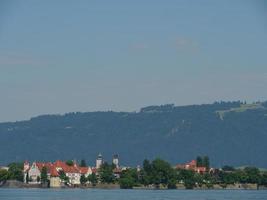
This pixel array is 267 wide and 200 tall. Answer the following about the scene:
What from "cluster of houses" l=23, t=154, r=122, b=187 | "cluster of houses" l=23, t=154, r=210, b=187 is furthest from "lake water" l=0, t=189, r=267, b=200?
"cluster of houses" l=23, t=154, r=122, b=187

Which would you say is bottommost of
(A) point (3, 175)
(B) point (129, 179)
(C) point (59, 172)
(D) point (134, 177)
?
(B) point (129, 179)

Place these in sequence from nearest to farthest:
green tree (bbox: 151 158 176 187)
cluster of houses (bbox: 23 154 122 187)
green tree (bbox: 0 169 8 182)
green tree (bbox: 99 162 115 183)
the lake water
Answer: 1. the lake water
2. green tree (bbox: 151 158 176 187)
3. green tree (bbox: 99 162 115 183)
4. green tree (bbox: 0 169 8 182)
5. cluster of houses (bbox: 23 154 122 187)

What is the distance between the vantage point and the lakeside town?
389 ft

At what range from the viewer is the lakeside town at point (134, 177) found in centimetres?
11869

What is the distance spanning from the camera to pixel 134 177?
120m

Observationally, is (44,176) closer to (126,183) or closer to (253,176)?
(126,183)

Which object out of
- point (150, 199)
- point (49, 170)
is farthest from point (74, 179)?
point (150, 199)

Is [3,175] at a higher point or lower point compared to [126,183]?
higher

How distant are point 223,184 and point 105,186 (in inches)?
676

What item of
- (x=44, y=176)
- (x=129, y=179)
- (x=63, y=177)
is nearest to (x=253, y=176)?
(x=129, y=179)

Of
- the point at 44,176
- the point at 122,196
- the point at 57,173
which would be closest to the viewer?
the point at 122,196

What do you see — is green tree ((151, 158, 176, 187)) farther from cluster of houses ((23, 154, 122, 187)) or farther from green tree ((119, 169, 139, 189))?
cluster of houses ((23, 154, 122, 187))

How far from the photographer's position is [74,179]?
137875mm

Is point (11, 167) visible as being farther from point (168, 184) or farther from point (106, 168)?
point (168, 184)
